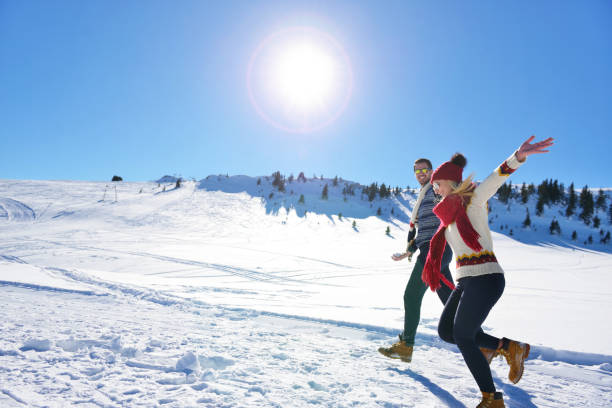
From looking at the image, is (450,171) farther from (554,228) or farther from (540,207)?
(540,207)

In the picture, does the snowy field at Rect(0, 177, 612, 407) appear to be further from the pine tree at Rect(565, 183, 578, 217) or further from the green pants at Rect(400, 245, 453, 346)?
the pine tree at Rect(565, 183, 578, 217)

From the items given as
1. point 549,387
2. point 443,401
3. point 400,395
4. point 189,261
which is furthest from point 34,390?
point 189,261

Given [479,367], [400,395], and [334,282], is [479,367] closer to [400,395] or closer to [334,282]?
[400,395]

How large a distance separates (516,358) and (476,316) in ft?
1.77

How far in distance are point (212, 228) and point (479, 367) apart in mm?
18690

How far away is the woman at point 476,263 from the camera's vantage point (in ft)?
6.60

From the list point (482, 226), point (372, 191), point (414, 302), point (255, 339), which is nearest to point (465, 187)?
point (482, 226)

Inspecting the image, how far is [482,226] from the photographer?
6.82 feet

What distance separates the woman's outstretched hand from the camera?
1.97 metres

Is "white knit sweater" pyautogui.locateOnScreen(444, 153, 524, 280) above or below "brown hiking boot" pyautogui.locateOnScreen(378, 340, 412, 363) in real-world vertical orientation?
above

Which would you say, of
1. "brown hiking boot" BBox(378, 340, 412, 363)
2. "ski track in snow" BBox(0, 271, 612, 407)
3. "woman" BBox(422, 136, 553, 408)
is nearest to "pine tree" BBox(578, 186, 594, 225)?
"ski track in snow" BBox(0, 271, 612, 407)

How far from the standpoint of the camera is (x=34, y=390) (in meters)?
1.98

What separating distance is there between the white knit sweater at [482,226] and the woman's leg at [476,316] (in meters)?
0.06

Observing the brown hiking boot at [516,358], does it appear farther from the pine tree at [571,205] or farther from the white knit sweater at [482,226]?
the pine tree at [571,205]
